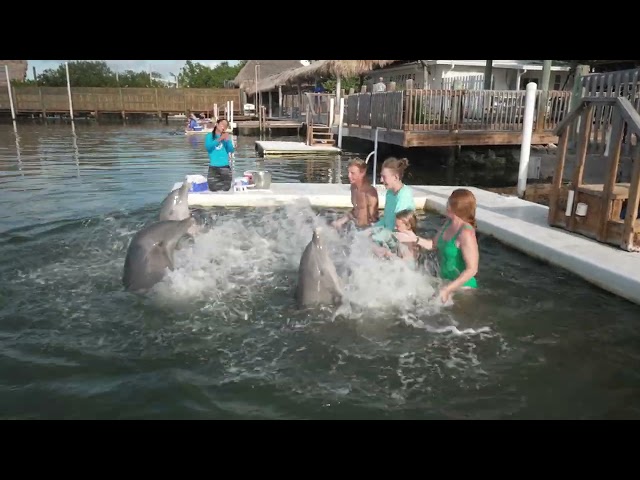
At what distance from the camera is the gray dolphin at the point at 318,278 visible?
16.9 ft

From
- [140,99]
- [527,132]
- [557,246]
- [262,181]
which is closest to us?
[557,246]

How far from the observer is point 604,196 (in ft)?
23.5

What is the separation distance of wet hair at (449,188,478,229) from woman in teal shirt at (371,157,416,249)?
40.4 inches

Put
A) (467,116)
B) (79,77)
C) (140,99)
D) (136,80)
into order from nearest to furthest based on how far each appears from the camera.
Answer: (467,116)
(140,99)
(79,77)
(136,80)

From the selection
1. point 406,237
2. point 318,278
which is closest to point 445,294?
point 406,237

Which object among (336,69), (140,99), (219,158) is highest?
(336,69)

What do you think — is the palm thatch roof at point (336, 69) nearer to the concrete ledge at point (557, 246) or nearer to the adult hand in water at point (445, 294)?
the concrete ledge at point (557, 246)

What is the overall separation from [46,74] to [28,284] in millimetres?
71163

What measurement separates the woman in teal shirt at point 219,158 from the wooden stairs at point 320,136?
1229 centimetres

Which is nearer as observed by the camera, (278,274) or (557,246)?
(278,274)

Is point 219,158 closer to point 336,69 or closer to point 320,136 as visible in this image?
point 320,136

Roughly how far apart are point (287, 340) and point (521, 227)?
4.99 m
